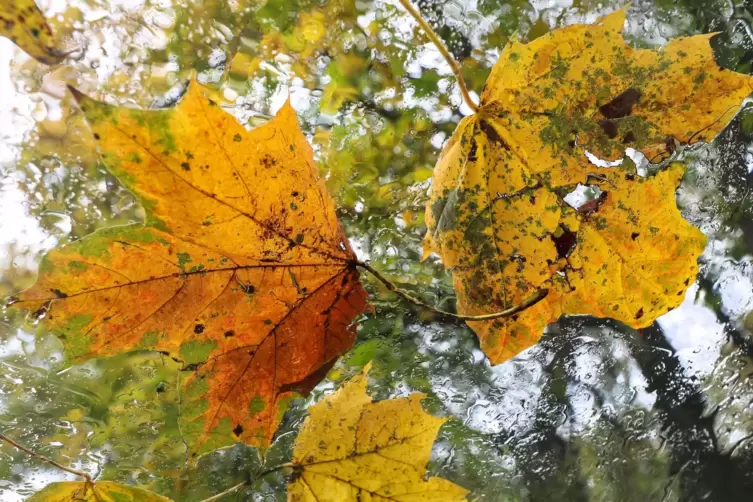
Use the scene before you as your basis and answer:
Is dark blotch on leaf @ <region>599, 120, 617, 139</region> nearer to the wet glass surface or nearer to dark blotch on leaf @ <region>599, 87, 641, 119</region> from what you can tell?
dark blotch on leaf @ <region>599, 87, 641, 119</region>

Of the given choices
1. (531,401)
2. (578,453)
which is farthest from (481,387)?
(578,453)

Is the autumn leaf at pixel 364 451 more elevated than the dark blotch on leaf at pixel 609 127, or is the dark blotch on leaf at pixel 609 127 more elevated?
the dark blotch on leaf at pixel 609 127

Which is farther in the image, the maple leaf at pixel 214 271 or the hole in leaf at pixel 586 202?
the hole in leaf at pixel 586 202

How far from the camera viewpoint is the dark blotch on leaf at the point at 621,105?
377 mm

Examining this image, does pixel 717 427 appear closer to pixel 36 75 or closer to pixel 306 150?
pixel 306 150

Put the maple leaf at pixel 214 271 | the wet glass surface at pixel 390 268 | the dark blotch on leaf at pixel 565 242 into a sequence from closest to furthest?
1. the maple leaf at pixel 214 271
2. the dark blotch on leaf at pixel 565 242
3. the wet glass surface at pixel 390 268

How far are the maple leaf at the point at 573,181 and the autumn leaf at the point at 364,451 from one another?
0.11 metres

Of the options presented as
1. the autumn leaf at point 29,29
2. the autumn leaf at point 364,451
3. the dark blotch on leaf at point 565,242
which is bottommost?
the autumn leaf at point 364,451

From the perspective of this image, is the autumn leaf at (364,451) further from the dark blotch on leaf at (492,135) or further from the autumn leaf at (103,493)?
the dark blotch on leaf at (492,135)

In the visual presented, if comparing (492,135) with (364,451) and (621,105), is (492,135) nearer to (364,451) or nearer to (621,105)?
(621,105)

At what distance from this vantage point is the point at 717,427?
29.3 inches

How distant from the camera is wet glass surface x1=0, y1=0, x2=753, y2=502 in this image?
55 cm

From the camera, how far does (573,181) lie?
0.41 meters

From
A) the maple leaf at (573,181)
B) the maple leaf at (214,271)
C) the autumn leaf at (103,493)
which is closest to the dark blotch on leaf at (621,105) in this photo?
the maple leaf at (573,181)
